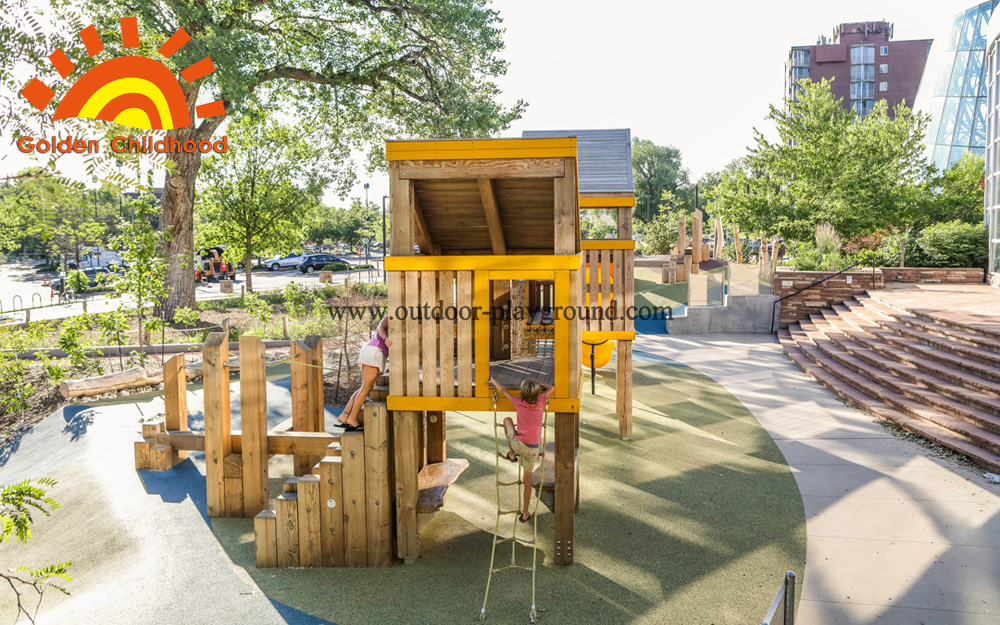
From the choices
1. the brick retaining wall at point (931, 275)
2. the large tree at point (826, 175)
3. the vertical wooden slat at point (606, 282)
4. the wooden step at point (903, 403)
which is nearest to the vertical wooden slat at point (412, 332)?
the vertical wooden slat at point (606, 282)

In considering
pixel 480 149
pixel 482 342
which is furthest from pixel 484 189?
pixel 482 342

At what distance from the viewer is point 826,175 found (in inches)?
942

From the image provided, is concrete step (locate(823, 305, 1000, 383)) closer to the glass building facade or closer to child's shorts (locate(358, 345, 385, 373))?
child's shorts (locate(358, 345, 385, 373))

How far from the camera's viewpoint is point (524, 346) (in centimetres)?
1088

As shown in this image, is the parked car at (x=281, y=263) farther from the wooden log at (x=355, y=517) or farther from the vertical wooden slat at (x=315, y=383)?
the wooden log at (x=355, y=517)

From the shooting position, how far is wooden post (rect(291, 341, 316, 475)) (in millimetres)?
7609

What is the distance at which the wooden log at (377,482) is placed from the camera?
577 cm

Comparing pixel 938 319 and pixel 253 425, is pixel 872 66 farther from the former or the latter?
pixel 253 425

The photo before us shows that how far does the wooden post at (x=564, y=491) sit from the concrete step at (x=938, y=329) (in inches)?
317

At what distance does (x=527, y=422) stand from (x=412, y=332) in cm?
132

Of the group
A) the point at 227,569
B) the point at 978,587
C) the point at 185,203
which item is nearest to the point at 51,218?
the point at 227,569

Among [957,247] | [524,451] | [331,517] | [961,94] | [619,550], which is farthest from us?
[961,94]

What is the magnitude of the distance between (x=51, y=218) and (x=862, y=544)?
6.78 metres

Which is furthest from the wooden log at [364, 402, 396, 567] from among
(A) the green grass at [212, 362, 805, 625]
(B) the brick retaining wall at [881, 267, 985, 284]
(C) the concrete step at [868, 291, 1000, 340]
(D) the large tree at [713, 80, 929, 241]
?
(D) the large tree at [713, 80, 929, 241]
